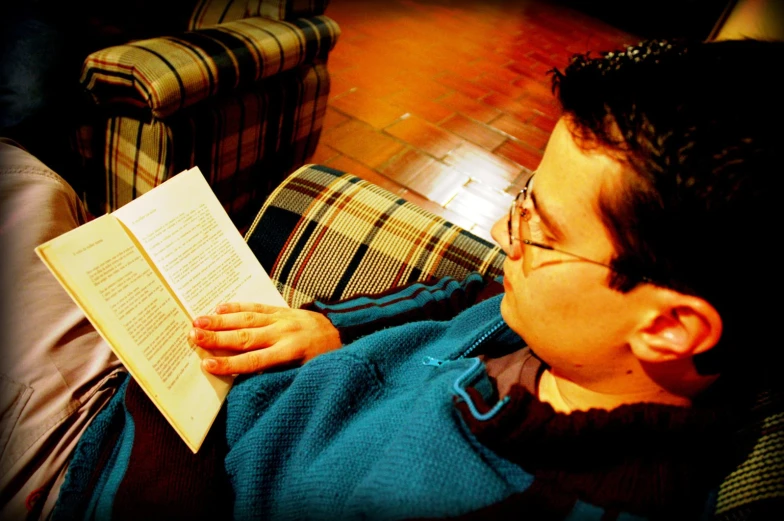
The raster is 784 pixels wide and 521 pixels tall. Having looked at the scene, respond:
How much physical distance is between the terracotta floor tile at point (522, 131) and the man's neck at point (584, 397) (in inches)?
95.0

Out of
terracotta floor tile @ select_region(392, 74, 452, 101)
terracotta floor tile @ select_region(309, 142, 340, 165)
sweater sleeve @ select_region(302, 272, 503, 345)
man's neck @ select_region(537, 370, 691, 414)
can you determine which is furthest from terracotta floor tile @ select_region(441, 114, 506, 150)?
man's neck @ select_region(537, 370, 691, 414)

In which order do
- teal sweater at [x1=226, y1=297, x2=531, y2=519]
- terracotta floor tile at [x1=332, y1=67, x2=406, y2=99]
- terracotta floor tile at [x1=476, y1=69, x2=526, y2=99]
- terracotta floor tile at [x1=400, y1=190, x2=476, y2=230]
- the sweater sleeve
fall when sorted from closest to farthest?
teal sweater at [x1=226, y1=297, x2=531, y2=519], the sweater sleeve, terracotta floor tile at [x1=400, y1=190, x2=476, y2=230], terracotta floor tile at [x1=332, y1=67, x2=406, y2=99], terracotta floor tile at [x1=476, y1=69, x2=526, y2=99]

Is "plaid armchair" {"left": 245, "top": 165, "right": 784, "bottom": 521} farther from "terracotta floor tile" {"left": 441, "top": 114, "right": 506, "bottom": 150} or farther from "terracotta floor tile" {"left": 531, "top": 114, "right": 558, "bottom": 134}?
"terracotta floor tile" {"left": 531, "top": 114, "right": 558, "bottom": 134}

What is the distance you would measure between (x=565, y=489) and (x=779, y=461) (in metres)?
0.25

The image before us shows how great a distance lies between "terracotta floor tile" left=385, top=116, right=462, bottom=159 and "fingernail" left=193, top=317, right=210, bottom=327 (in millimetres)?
2056

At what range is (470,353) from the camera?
81 cm

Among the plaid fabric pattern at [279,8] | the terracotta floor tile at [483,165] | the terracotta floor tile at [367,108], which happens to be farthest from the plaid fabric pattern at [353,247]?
the terracotta floor tile at [367,108]

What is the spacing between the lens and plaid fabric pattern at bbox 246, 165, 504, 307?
3.41ft

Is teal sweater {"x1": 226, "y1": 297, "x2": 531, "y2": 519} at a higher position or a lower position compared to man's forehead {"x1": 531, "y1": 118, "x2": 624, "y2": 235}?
lower

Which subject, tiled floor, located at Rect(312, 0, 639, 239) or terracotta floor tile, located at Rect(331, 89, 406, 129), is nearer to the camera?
tiled floor, located at Rect(312, 0, 639, 239)

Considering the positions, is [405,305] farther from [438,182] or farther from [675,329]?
[438,182]

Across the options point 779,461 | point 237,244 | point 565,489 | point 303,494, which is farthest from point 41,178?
point 779,461

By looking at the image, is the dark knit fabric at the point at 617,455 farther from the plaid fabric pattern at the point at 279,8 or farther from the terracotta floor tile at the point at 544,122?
the terracotta floor tile at the point at 544,122

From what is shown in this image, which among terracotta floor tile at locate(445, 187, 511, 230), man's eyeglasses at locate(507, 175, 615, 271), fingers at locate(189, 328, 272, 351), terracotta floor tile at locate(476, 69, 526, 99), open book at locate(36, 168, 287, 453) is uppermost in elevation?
man's eyeglasses at locate(507, 175, 615, 271)
